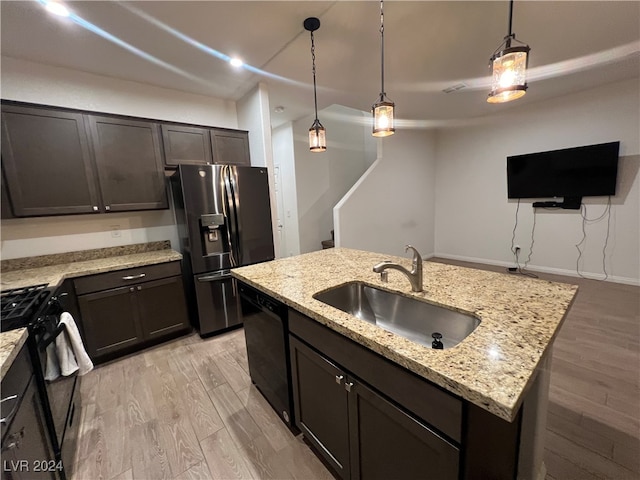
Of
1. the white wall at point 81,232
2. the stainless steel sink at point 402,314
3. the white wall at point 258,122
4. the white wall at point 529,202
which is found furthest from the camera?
the white wall at point 529,202

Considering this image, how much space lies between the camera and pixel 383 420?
97 cm

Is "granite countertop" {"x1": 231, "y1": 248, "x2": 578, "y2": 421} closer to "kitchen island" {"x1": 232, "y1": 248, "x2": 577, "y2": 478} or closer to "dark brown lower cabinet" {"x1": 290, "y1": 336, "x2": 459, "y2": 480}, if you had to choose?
"kitchen island" {"x1": 232, "y1": 248, "x2": 577, "y2": 478}

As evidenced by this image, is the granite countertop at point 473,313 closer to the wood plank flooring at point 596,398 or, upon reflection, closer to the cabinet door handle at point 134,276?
the wood plank flooring at point 596,398

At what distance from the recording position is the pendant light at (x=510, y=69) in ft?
3.45

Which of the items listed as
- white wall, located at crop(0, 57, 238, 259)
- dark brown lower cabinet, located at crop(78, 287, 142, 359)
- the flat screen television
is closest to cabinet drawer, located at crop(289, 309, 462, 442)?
dark brown lower cabinet, located at crop(78, 287, 142, 359)

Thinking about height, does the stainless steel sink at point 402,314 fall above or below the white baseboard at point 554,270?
above

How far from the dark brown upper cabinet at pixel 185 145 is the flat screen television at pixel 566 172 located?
477 cm

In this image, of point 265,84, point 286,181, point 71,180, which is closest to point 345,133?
point 286,181

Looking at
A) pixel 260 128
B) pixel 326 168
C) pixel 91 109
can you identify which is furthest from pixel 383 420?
pixel 326 168

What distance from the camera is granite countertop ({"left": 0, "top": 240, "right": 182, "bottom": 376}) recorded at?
2029mm

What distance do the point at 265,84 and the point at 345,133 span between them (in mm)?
2851

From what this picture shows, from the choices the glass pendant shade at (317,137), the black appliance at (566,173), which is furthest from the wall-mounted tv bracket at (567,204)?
the glass pendant shade at (317,137)

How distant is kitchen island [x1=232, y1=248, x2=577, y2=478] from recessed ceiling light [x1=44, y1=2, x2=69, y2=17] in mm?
2075

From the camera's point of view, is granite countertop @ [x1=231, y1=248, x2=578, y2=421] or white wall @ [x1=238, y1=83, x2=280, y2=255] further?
white wall @ [x1=238, y1=83, x2=280, y2=255]
